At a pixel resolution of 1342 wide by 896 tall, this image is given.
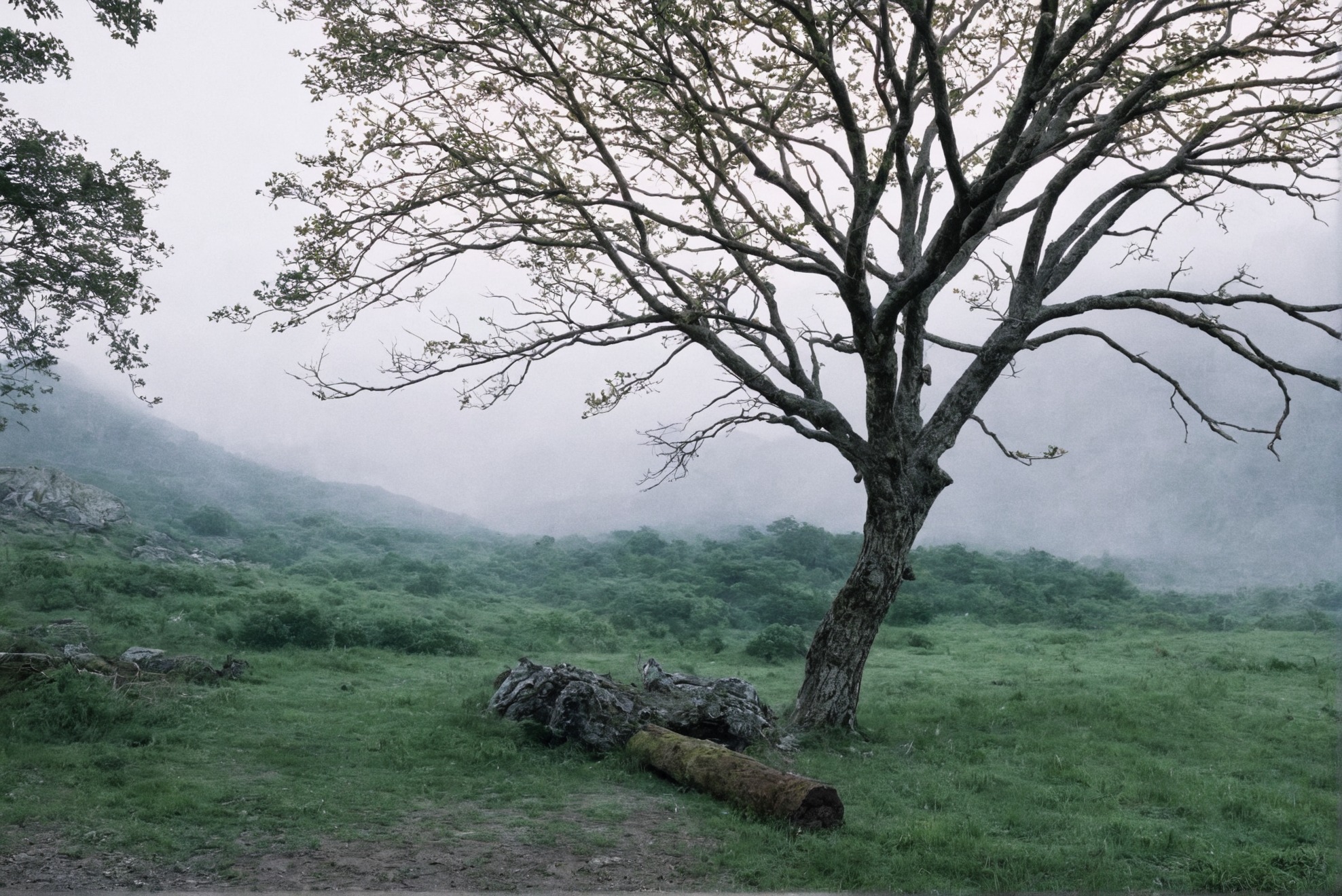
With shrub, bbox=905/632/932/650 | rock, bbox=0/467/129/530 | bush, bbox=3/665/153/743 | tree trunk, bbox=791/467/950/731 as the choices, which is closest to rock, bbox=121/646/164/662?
bush, bbox=3/665/153/743

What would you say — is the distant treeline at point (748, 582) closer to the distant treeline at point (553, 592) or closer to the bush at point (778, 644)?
the distant treeline at point (553, 592)

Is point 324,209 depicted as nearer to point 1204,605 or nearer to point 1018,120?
point 1018,120

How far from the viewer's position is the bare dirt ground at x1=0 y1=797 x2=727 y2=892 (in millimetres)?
6672

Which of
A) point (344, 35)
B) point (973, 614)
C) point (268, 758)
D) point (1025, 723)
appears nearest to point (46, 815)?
point (268, 758)

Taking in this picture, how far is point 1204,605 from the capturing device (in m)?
38.9

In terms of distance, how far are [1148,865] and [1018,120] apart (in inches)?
311

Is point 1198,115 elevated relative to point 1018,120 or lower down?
elevated

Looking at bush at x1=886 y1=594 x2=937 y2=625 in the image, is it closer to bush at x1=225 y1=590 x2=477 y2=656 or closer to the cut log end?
bush at x1=225 y1=590 x2=477 y2=656

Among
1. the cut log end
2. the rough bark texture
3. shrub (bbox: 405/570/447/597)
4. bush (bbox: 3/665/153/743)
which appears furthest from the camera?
shrub (bbox: 405/570/447/597)

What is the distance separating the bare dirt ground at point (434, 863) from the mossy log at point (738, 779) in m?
0.83

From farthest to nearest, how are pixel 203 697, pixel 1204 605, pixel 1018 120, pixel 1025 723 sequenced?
pixel 1204 605 → pixel 1025 723 → pixel 203 697 → pixel 1018 120

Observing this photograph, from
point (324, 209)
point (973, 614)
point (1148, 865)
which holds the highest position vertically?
point (324, 209)

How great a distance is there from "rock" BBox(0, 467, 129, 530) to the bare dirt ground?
3194cm

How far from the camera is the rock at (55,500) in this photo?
33406 millimetres
